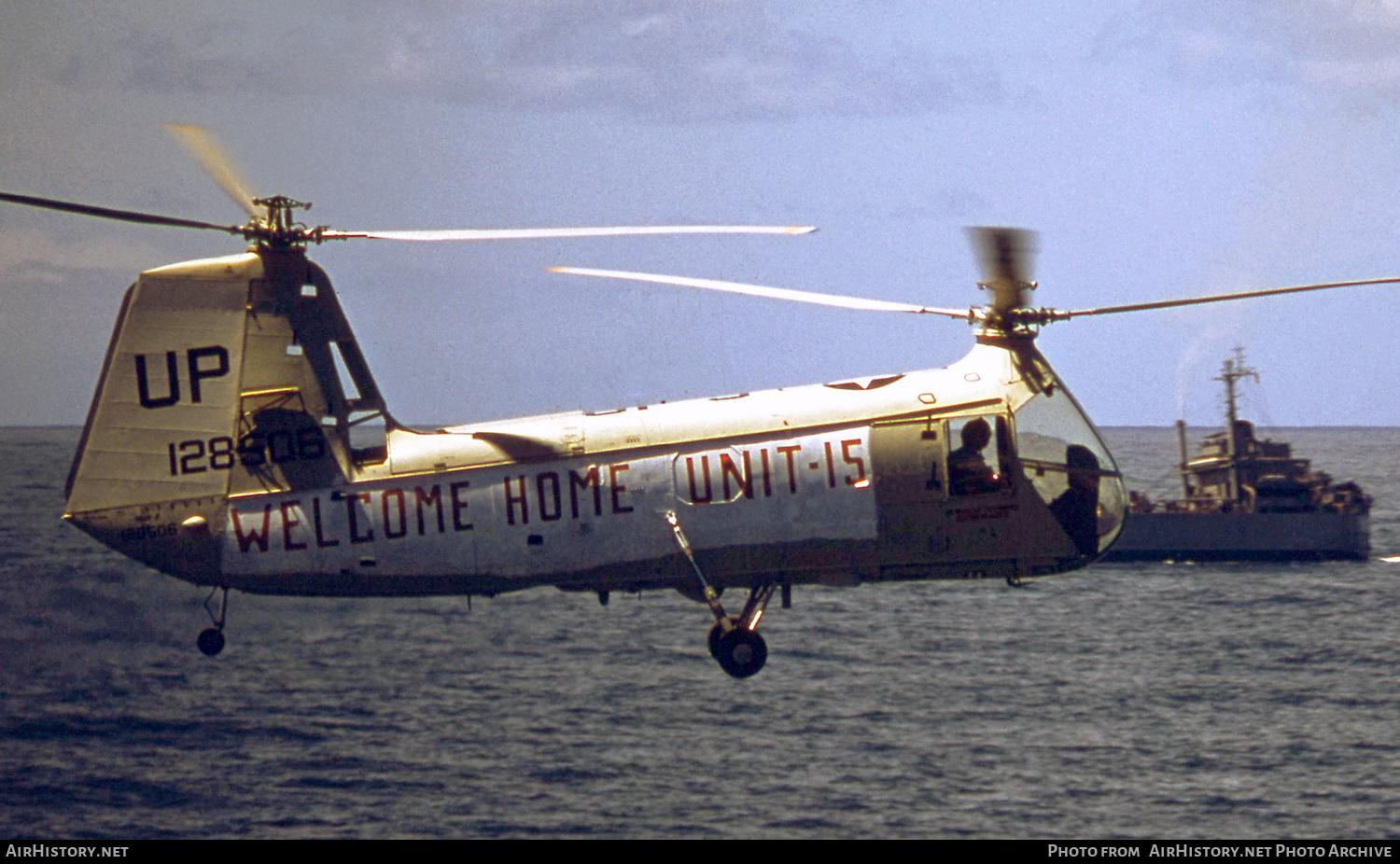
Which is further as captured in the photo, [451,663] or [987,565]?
[451,663]

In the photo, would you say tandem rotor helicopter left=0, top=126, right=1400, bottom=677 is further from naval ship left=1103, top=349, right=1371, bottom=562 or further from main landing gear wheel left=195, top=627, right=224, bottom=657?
naval ship left=1103, top=349, right=1371, bottom=562

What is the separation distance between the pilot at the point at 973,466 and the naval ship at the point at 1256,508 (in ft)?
297

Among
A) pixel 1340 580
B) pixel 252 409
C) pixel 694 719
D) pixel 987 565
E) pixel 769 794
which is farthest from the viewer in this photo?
pixel 1340 580

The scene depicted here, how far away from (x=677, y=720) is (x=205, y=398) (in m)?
65.6

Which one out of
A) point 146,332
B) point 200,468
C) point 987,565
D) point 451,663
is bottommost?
point 451,663

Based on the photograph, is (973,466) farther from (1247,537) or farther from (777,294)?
(1247,537)

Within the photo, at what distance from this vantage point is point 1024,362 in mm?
20969

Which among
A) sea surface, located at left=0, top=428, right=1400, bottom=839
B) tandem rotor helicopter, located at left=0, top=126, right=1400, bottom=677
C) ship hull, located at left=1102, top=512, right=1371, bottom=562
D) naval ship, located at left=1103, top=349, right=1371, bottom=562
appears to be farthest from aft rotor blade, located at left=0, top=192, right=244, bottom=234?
ship hull, located at left=1102, top=512, right=1371, bottom=562

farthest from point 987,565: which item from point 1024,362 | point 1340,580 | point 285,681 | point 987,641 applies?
point 1340,580

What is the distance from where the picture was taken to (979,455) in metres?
20.4

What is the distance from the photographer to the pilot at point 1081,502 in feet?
67.2

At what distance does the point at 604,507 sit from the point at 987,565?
5.62 metres

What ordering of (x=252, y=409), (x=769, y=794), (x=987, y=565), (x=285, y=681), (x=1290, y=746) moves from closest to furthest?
(x=987, y=565)
(x=252, y=409)
(x=769, y=794)
(x=1290, y=746)
(x=285, y=681)

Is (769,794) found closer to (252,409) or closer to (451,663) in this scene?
(451,663)
